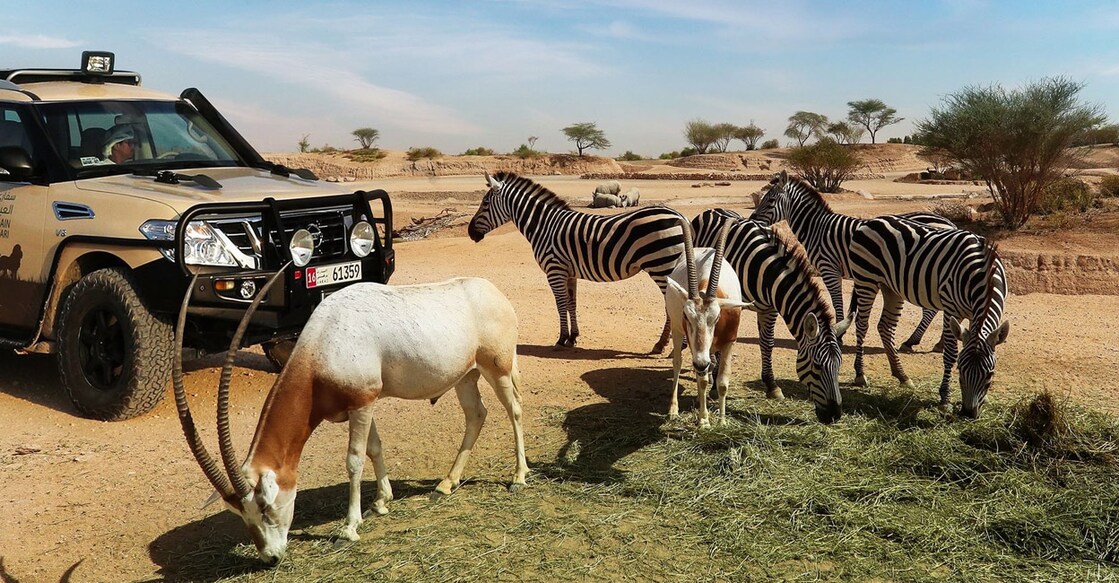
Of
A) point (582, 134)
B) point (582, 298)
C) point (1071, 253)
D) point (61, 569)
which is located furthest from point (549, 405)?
point (582, 134)

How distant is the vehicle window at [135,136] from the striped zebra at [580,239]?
149 inches

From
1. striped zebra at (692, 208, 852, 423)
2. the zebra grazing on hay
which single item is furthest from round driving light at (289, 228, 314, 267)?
the zebra grazing on hay

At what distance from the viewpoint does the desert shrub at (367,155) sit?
5409 cm

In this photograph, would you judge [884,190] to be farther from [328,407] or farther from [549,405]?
[328,407]

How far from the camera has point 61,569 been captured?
4.91 meters

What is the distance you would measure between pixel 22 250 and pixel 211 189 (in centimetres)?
189

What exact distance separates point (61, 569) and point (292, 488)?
1611 millimetres

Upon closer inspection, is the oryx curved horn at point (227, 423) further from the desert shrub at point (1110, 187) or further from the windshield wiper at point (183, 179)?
the desert shrub at point (1110, 187)

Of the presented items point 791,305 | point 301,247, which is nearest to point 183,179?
point 301,247

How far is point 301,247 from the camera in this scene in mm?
6945

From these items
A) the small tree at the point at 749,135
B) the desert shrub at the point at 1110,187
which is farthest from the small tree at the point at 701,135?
the desert shrub at the point at 1110,187

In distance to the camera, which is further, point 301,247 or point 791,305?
point 791,305

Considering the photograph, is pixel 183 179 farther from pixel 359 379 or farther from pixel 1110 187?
pixel 1110 187

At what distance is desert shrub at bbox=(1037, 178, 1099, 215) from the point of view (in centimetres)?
2031
